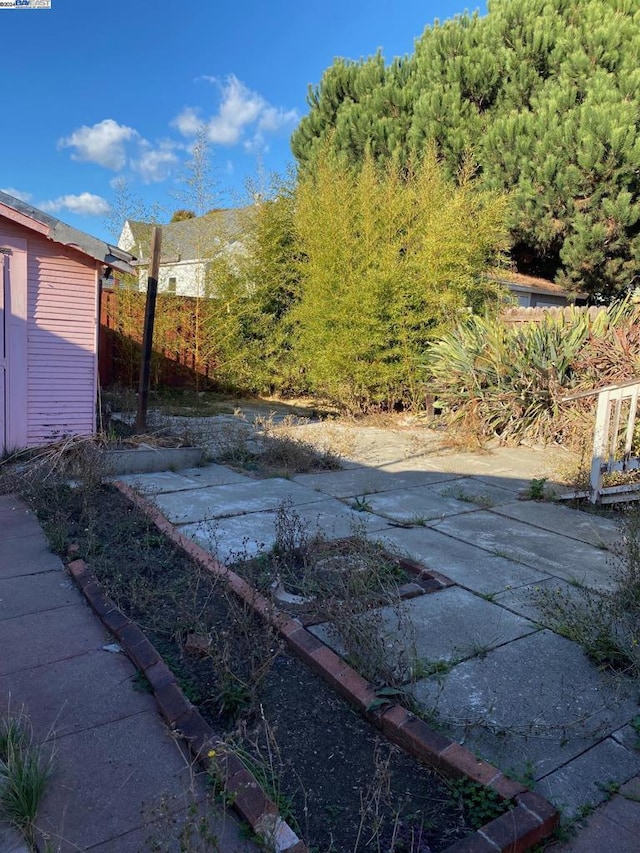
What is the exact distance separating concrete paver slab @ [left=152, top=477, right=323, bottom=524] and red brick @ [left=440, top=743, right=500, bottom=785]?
116 inches

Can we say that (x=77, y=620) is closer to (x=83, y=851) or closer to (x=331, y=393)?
(x=83, y=851)

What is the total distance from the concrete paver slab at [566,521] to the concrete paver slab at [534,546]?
110 millimetres

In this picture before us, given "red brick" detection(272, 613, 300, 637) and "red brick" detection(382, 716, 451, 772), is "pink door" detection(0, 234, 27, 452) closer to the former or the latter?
"red brick" detection(272, 613, 300, 637)

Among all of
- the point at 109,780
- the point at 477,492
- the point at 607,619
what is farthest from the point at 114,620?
the point at 477,492

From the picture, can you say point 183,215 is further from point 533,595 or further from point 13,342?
point 533,595

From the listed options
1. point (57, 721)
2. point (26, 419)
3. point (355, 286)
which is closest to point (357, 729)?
point (57, 721)

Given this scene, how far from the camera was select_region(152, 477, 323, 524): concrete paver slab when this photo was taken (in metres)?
4.84

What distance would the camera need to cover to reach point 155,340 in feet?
39.0

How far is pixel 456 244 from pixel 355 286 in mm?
1662

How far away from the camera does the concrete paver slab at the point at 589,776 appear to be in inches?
76.2

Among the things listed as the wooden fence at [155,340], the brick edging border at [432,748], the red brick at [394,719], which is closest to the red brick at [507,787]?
the brick edging border at [432,748]

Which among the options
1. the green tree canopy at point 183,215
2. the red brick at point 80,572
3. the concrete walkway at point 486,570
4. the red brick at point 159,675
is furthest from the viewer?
the green tree canopy at point 183,215

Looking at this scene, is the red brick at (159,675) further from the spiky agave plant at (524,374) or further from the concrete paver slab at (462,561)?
the spiky agave plant at (524,374)

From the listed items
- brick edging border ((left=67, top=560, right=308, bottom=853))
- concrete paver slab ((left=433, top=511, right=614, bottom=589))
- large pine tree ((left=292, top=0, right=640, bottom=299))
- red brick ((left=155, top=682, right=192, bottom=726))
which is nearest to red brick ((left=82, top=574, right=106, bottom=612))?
brick edging border ((left=67, top=560, right=308, bottom=853))
